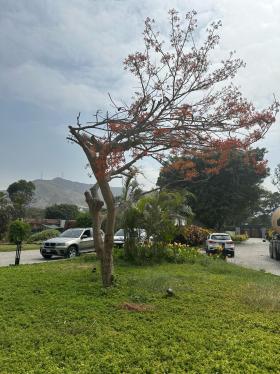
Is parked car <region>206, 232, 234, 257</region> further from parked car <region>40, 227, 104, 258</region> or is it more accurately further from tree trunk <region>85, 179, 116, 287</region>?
tree trunk <region>85, 179, 116, 287</region>

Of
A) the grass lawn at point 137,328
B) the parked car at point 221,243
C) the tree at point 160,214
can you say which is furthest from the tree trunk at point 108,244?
the parked car at point 221,243

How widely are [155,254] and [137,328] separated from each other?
976cm

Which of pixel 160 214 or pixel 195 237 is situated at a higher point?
pixel 160 214

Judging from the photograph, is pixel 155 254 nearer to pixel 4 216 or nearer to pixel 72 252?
pixel 72 252

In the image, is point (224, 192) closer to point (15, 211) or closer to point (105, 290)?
point (15, 211)

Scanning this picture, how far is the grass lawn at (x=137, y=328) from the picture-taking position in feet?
15.9

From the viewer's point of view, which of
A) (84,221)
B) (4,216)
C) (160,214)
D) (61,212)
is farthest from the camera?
(61,212)

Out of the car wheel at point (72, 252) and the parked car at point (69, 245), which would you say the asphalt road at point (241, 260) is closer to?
the parked car at point (69, 245)

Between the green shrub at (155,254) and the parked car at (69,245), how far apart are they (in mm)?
4449

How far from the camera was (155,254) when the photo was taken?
15.9 m

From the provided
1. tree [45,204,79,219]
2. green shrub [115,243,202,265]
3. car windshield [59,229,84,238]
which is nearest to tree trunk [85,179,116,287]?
green shrub [115,243,202,265]

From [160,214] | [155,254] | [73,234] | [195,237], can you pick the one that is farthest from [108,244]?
[195,237]

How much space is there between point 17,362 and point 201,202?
38.9 meters

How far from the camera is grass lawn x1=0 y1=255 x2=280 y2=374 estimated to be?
15.9 feet
